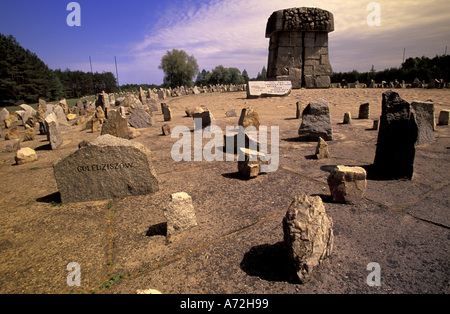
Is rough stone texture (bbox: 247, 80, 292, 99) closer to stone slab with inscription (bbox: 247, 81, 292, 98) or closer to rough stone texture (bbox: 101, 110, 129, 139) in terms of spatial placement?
stone slab with inscription (bbox: 247, 81, 292, 98)

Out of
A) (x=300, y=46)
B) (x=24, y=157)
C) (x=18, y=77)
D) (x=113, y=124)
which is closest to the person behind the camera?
(x=24, y=157)

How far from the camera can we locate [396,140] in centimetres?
300

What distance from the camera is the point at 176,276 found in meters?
1.59

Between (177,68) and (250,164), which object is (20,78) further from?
(250,164)

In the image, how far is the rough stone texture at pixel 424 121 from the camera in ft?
14.5

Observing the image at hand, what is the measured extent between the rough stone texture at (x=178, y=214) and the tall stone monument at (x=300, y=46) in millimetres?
13047

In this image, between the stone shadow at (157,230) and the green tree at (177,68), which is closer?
the stone shadow at (157,230)

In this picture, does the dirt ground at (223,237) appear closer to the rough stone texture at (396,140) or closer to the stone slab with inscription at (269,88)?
the rough stone texture at (396,140)

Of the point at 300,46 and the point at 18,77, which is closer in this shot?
the point at 300,46

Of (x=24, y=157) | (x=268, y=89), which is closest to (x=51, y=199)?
(x=24, y=157)

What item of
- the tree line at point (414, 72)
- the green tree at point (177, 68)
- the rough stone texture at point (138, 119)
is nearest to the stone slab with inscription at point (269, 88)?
the rough stone texture at point (138, 119)

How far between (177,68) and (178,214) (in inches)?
1922

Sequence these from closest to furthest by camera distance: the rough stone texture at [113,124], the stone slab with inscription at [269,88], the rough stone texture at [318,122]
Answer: the rough stone texture at [318,122]
the rough stone texture at [113,124]
the stone slab with inscription at [269,88]
